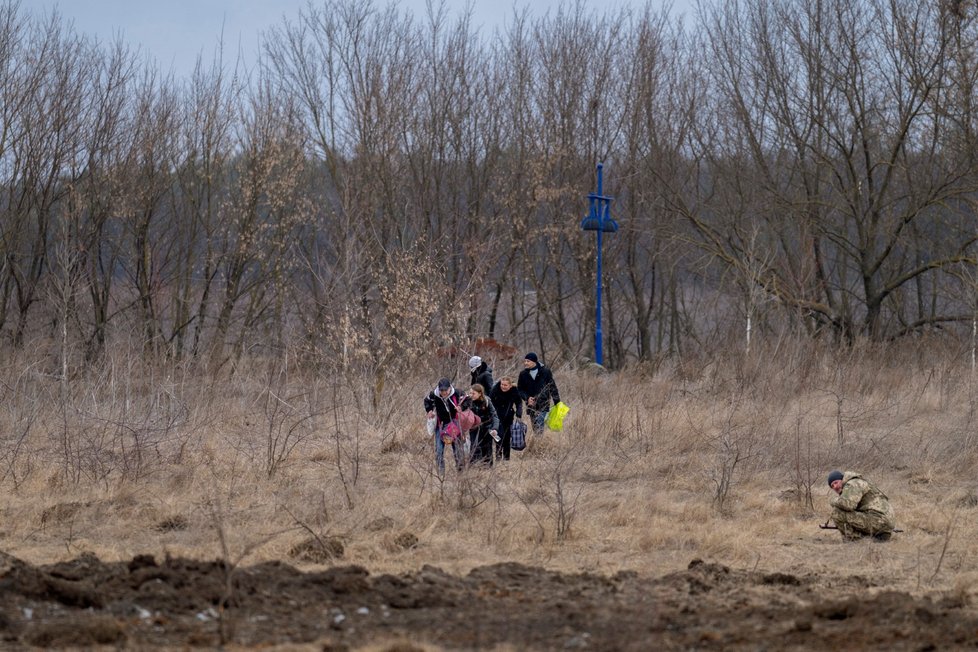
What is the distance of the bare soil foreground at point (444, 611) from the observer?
17.7 ft

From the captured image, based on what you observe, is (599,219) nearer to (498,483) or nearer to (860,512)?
(498,483)

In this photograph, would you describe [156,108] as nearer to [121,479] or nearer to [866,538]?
[121,479]

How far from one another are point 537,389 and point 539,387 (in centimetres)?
4

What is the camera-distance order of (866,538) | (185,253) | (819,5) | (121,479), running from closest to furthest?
(866,538) < (121,479) < (819,5) < (185,253)

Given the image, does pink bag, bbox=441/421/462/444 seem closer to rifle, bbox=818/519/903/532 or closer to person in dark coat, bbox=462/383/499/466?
person in dark coat, bbox=462/383/499/466

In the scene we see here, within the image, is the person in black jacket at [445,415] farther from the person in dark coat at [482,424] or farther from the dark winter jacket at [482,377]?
the dark winter jacket at [482,377]

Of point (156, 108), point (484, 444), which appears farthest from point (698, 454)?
point (156, 108)

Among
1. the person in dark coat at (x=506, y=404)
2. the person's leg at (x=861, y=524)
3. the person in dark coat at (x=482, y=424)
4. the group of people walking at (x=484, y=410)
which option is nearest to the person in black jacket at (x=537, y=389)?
the group of people walking at (x=484, y=410)

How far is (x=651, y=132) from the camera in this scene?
27.7 meters

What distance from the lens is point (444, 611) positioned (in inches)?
241

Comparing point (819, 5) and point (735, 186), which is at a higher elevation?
point (819, 5)

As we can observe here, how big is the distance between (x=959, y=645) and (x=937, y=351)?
62.4ft

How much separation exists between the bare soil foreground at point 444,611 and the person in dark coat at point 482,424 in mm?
4170

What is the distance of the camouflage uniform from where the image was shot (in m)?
8.73
